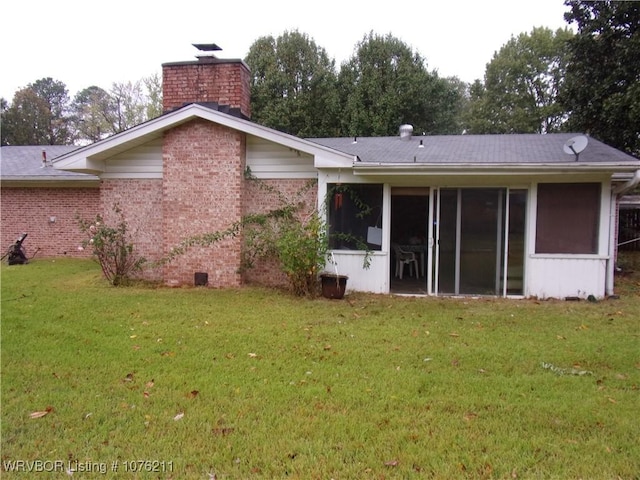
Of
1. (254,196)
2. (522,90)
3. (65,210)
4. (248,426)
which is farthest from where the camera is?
(522,90)

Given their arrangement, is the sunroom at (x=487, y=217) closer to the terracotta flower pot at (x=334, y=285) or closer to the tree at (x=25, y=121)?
the terracotta flower pot at (x=334, y=285)

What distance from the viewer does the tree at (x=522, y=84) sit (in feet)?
90.7

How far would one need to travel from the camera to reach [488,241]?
28.3 ft

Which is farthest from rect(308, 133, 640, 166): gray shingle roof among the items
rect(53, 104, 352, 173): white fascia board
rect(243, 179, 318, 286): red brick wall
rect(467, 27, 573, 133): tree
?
rect(467, 27, 573, 133): tree

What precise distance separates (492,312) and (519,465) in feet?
15.6

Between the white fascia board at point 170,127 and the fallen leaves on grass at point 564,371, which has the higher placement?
the white fascia board at point 170,127

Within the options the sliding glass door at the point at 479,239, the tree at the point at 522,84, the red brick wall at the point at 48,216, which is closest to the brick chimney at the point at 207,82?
the sliding glass door at the point at 479,239

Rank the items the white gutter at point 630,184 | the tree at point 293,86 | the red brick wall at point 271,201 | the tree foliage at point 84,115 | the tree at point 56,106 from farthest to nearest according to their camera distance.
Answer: the tree at point 56,106
the tree foliage at point 84,115
the tree at point 293,86
the red brick wall at point 271,201
the white gutter at point 630,184

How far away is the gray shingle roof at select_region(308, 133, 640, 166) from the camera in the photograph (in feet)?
27.3

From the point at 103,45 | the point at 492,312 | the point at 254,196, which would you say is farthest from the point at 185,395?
the point at 103,45

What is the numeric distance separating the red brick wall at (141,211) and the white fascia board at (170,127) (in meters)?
0.71

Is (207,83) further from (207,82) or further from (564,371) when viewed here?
(564,371)

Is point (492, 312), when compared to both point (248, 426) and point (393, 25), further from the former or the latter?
point (393, 25)

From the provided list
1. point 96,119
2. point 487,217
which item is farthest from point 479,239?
point 96,119
